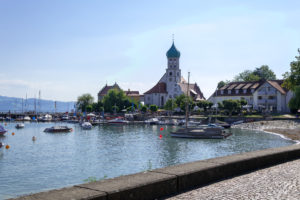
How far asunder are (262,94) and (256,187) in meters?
102

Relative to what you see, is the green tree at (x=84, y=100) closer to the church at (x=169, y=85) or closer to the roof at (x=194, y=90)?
the church at (x=169, y=85)

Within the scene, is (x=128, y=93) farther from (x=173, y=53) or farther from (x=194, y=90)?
(x=173, y=53)

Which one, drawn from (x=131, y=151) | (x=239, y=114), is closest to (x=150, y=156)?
(x=131, y=151)

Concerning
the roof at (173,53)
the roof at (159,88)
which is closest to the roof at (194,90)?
the roof at (159,88)

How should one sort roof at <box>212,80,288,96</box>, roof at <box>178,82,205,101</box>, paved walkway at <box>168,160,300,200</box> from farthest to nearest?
1. roof at <box>178,82,205,101</box>
2. roof at <box>212,80,288,96</box>
3. paved walkway at <box>168,160,300,200</box>

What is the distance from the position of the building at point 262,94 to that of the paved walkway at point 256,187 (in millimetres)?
92706

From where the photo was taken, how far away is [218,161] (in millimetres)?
10625

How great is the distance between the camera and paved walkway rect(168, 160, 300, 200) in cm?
845

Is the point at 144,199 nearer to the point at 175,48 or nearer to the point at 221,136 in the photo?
the point at 221,136

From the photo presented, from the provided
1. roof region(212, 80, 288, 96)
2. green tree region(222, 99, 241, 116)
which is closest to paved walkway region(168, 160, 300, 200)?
green tree region(222, 99, 241, 116)

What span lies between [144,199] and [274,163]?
Result: 23.2ft

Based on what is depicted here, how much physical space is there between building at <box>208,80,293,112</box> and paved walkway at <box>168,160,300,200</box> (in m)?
92.7

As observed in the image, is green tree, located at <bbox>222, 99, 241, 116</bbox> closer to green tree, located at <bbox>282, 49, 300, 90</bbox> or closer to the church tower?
green tree, located at <bbox>282, 49, 300, 90</bbox>

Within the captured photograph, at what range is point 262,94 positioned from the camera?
107 meters
